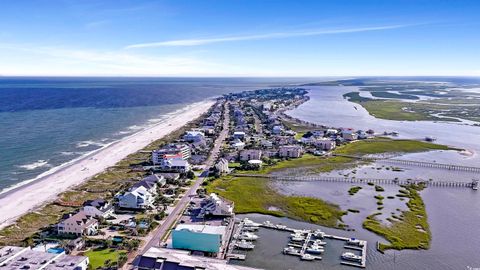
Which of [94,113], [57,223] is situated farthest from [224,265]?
[94,113]

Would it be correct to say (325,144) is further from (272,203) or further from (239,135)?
(272,203)

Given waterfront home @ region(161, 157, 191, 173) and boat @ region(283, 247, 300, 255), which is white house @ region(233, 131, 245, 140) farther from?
boat @ region(283, 247, 300, 255)

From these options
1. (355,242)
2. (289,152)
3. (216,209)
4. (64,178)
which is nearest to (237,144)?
(289,152)

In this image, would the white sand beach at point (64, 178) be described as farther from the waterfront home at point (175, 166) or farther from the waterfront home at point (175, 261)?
the waterfront home at point (175, 261)

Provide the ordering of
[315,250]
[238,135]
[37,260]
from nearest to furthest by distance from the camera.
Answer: [37,260]
[315,250]
[238,135]

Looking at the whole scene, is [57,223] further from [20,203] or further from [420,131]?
[420,131]
